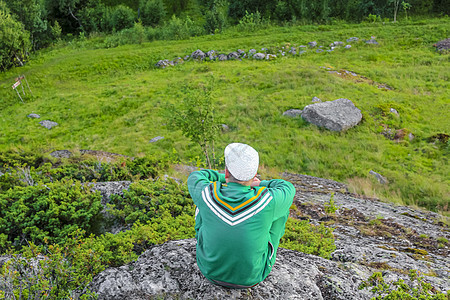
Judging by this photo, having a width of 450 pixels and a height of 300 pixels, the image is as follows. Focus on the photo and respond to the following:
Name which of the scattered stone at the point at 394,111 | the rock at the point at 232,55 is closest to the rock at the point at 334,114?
the scattered stone at the point at 394,111

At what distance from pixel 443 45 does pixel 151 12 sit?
4265 centimetres

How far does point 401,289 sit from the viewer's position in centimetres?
441

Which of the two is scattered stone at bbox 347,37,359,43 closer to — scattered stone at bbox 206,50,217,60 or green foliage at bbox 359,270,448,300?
scattered stone at bbox 206,50,217,60

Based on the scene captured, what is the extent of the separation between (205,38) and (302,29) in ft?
43.3

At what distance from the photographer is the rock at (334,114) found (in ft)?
62.7

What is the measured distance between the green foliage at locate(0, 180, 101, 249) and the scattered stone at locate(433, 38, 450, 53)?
36.6 metres

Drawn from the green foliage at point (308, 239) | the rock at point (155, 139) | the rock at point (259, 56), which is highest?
the rock at point (259, 56)

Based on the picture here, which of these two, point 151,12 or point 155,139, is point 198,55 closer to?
point 155,139

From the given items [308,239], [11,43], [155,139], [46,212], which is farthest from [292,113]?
[11,43]

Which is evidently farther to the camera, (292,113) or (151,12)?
(151,12)

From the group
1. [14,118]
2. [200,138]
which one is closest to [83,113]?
[14,118]

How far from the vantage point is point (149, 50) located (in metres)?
37.1

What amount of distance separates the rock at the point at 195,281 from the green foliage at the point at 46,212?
2664mm

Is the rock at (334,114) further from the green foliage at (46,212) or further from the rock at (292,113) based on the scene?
the green foliage at (46,212)
